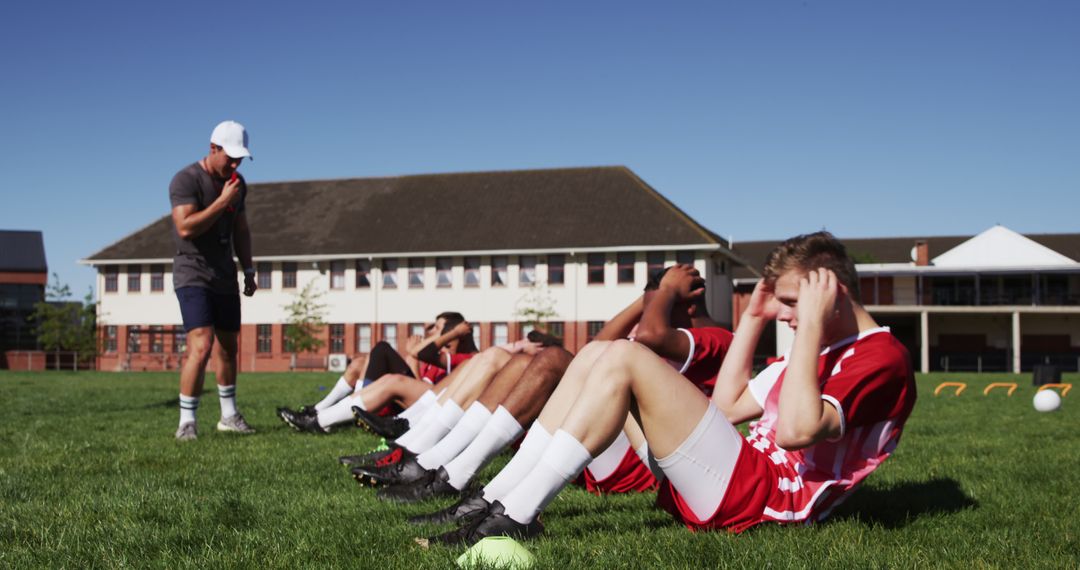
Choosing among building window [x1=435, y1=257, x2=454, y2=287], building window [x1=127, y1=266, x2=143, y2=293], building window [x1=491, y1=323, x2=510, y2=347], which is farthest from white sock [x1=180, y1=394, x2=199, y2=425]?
building window [x1=127, y1=266, x2=143, y2=293]

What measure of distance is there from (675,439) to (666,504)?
1.85 feet

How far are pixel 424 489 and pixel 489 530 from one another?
4.32ft

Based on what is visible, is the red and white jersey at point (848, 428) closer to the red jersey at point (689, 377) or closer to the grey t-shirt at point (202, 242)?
the red jersey at point (689, 377)

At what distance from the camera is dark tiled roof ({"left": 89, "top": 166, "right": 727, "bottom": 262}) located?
1981 inches

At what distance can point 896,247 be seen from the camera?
68.4 m

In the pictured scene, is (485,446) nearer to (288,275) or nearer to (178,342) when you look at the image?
(288,275)

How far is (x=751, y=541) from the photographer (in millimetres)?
3719

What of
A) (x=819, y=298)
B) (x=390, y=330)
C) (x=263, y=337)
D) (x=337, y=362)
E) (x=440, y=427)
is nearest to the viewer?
(x=819, y=298)

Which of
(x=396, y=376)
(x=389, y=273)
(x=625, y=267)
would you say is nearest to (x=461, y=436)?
(x=396, y=376)

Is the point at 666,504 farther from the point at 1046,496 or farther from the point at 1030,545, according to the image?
the point at 1046,496

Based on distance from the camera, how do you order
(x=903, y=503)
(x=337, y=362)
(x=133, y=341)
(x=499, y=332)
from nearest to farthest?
(x=903, y=503)
(x=337, y=362)
(x=499, y=332)
(x=133, y=341)

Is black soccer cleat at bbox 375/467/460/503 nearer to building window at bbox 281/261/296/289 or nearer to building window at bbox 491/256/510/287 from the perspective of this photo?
building window at bbox 491/256/510/287

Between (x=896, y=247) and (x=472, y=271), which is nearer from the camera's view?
(x=472, y=271)

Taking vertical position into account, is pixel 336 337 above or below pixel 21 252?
below
